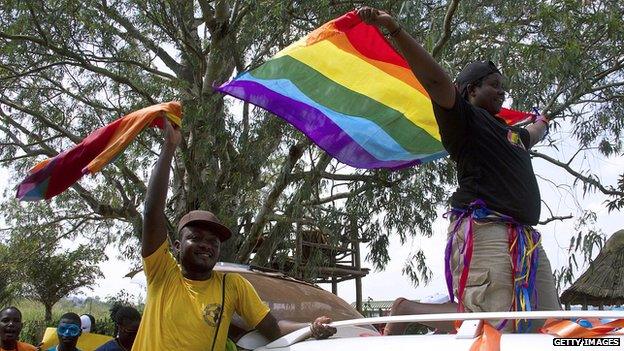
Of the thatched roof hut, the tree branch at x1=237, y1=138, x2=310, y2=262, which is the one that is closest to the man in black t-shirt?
the tree branch at x1=237, y1=138, x2=310, y2=262

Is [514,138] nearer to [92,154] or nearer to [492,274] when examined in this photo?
[492,274]

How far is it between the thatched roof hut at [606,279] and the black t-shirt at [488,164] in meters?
10.1

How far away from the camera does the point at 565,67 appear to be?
9242 millimetres

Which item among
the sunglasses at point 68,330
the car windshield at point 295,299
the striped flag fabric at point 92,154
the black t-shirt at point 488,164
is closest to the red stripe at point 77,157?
the striped flag fabric at point 92,154

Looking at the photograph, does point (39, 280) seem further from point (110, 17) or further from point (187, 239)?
point (187, 239)

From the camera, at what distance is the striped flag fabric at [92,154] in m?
3.40

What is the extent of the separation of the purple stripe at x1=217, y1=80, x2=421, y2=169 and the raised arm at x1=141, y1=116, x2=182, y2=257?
5.01ft

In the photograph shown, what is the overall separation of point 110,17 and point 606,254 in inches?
363

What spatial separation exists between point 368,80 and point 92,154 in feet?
6.26

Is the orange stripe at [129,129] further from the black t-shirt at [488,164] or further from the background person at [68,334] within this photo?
the background person at [68,334]

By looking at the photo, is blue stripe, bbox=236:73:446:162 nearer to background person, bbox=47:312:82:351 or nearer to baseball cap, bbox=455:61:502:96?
baseball cap, bbox=455:61:502:96

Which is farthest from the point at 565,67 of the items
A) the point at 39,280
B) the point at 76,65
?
the point at 39,280

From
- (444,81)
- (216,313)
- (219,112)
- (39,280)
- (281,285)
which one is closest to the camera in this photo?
(444,81)

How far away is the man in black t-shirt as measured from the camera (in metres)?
2.79
